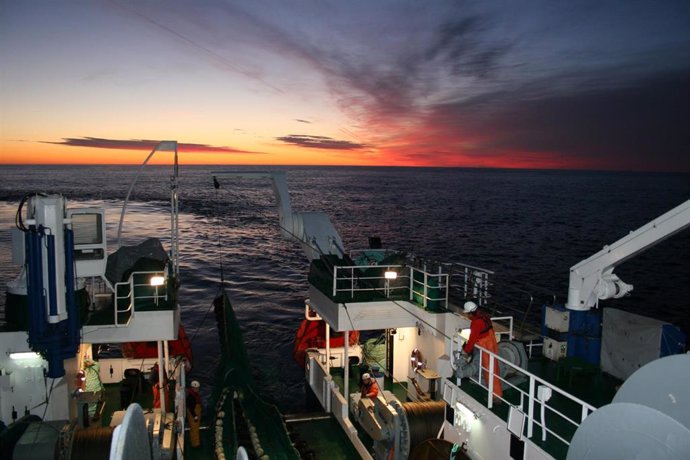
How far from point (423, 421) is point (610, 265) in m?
4.47

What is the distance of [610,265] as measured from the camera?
952 cm

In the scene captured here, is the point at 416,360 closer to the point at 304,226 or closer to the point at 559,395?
the point at 559,395

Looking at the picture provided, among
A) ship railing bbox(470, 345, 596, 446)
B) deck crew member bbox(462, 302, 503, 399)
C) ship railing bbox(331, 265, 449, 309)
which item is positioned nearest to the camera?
ship railing bbox(470, 345, 596, 446)

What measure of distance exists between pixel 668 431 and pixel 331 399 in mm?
9913

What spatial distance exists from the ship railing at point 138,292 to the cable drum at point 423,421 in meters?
5.97

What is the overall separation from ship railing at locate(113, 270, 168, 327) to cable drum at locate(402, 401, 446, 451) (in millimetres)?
5974

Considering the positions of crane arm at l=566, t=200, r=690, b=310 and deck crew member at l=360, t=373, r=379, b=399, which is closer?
crane arm at l=566, t=200, r=690, b=310

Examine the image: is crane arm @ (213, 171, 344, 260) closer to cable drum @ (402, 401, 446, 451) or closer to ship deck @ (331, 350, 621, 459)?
ship deck @ (331, 350, 621, 459)

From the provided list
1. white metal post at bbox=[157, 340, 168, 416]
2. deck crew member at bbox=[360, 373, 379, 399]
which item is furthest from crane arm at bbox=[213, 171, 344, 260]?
white metal post at bbox=[157, 340, 168, 416]

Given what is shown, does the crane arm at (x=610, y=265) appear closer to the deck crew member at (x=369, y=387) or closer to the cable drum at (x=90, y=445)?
the deck crew member at (x=369, y=387)

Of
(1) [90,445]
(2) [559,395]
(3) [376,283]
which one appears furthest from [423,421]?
(1) [90,445]

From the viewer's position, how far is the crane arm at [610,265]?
8.34 metres

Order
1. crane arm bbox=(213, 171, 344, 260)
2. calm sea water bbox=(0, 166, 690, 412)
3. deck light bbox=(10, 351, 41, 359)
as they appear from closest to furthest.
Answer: deck light bbox=(10, 351, 41, 359) < crane arm bbox=(213, 171, 344, 260) < calm sea water bbox=(0, 166, 690, 412)

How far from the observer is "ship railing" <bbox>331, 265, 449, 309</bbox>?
12.6m
